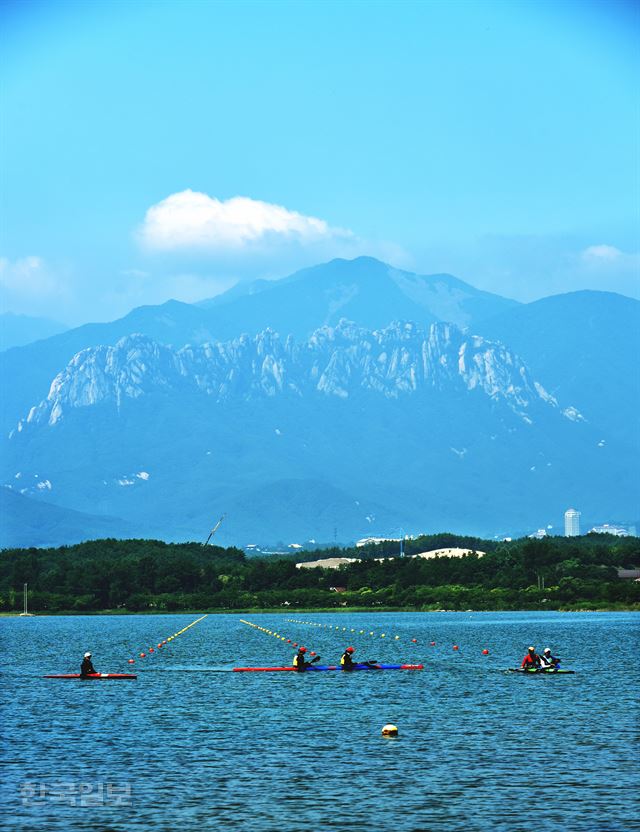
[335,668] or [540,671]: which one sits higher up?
[335,668]

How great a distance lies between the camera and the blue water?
49.6m

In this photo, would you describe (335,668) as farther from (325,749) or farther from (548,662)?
(325,749)

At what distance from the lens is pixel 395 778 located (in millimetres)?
55938

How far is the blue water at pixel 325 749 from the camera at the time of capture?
49.6m

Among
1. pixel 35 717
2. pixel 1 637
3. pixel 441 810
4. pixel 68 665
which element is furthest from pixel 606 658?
pixel 1 637

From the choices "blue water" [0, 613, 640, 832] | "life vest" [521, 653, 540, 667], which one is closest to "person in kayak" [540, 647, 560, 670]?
"life vest" [521, 653, 540, 667]

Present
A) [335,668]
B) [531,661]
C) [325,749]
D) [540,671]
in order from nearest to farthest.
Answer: [325,749] → [531,661] → [540,671] → [335,668]

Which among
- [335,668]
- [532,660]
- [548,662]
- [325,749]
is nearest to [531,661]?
[532,660]

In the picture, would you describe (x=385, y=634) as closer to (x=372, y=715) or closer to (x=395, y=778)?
(x=372, y=715)

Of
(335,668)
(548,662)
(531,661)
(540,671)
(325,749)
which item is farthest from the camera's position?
(335,668)

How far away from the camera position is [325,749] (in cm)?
6378

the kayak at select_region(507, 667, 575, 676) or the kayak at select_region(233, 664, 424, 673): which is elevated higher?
the kayak at select_region(233, 664, 424, 673)

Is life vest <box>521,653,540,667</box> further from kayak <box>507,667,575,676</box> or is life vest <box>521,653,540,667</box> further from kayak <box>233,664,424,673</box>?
kayak <box>233,664,424,673</box>

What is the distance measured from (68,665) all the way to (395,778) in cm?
7064
